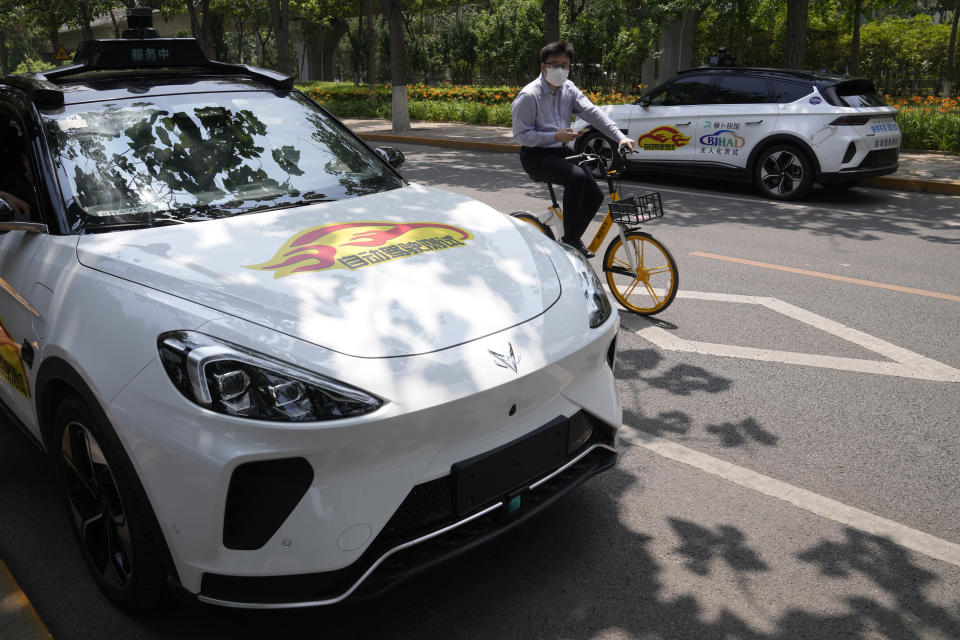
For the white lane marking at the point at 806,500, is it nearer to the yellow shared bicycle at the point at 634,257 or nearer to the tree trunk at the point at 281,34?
→ the yellow shared bicycle at the point at 634,257

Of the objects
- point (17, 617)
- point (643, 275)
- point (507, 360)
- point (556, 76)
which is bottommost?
point (17, 617)

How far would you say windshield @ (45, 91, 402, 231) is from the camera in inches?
124

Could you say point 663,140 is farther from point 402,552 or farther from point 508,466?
point 402,552

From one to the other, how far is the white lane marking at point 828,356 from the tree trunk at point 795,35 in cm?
973

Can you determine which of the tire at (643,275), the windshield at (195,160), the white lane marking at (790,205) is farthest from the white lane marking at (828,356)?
the white lane marking at (790,205)

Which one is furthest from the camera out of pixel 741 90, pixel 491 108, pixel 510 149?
pixel 491 108

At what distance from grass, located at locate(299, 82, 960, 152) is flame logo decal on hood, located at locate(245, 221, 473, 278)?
44.4 ft

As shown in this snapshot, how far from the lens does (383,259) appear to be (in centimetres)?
289

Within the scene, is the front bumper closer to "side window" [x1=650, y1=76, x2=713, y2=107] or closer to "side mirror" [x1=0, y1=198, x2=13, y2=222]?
"side mirror" [x1=0, y1=198, x2=13, y2=222]

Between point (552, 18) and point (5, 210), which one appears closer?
point (5, 210)

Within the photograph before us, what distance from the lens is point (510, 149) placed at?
1598 centimetres

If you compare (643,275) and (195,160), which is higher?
(195,160)

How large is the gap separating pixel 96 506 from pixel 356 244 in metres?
1.30

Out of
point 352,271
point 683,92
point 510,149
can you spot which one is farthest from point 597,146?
point 352,271
